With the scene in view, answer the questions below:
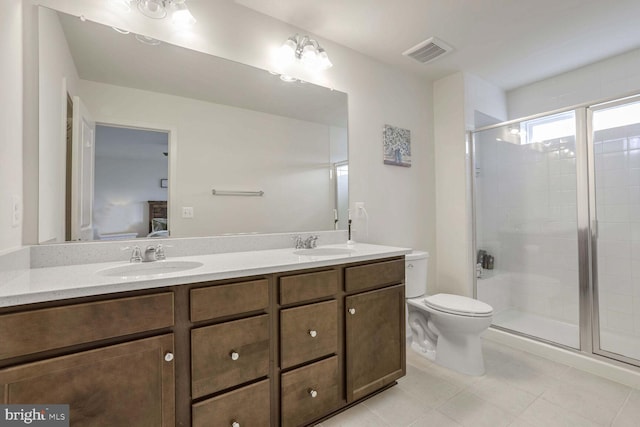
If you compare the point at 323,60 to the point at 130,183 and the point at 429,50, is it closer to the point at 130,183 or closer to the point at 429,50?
the point at 429,50

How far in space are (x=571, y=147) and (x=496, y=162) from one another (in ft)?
1.88

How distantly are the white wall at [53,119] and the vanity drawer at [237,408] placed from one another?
990 mm

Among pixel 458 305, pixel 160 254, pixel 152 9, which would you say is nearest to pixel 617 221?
pixel 458 305

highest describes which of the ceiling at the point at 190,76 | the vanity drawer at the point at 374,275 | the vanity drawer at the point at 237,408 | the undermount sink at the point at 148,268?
the ceiling at the point at 190,76

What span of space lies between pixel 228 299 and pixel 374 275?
31.9 inches

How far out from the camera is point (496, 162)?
2854mm

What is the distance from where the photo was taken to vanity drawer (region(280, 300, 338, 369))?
51.0 inches

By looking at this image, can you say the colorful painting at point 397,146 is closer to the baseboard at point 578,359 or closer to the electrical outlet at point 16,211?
the baseboard at point 578,359

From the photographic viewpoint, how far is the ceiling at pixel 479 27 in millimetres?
1814

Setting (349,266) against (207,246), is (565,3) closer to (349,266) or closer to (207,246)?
(349,266)

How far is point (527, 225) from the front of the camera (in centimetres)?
277

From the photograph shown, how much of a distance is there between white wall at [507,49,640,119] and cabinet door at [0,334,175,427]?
10.4 ft

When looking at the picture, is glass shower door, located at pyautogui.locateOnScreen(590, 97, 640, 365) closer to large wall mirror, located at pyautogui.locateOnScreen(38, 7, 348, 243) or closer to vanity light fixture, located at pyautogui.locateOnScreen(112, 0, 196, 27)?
large wall mirror, located at pyautogui.locateOnScreen(38, 7, 348, 243)

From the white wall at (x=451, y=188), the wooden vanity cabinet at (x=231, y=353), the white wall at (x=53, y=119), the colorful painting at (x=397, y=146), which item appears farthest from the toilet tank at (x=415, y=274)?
the white wall at (x=53, y=119)
